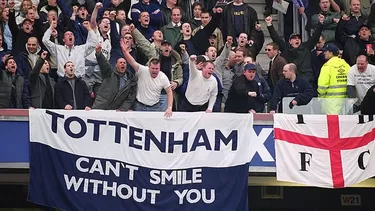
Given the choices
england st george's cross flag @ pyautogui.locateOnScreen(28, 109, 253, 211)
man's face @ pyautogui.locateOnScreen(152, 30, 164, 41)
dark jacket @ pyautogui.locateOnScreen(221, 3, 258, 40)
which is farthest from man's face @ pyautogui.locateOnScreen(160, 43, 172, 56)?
dark jacket @ pyautogui.locateOnScreen(221, 3, 258, 40)

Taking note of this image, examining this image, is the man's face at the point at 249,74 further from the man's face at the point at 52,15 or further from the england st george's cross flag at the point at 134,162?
the man's face at the point at 52,15

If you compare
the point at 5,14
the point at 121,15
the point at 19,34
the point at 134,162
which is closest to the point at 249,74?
the point at 134,162

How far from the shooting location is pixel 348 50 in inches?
739

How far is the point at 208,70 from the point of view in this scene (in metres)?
16.7

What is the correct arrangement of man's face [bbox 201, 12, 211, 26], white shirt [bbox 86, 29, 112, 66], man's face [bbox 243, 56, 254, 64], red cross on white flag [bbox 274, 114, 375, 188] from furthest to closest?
man's face [bbox 201, 12, 211, 26], white shirt [bbox 86, 29, 112, 66], man's face [bbox 243, 56, 254, 64], red cross on white flag [bbox 274, 114, 375, 188]

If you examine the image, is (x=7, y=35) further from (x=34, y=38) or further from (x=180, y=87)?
(x=180, y=87)

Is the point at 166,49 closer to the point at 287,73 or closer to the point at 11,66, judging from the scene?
Answer: the point at 287,73

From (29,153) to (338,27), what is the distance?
6.17 m

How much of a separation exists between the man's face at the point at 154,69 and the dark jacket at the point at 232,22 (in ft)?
9.16

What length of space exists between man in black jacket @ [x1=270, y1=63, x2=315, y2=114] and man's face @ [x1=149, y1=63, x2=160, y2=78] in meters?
1.92

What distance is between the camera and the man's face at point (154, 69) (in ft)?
54.1

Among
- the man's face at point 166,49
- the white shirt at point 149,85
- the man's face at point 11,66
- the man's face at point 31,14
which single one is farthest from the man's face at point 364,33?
the man's face at point 11,66

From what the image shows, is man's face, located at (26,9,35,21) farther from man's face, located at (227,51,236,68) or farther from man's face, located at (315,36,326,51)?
man's face, located at (315,36,326,51)

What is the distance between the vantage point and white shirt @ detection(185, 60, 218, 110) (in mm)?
16750
